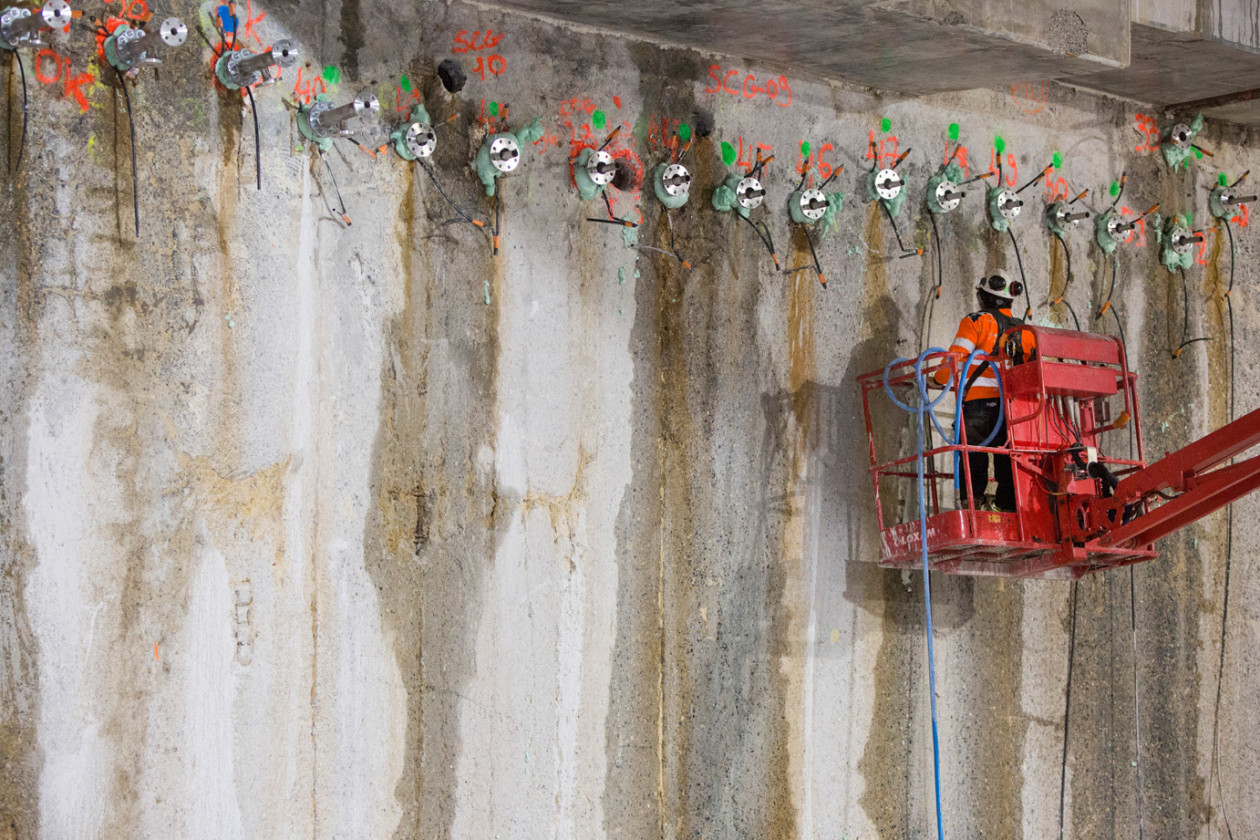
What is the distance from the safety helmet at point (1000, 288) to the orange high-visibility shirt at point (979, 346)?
153 mm

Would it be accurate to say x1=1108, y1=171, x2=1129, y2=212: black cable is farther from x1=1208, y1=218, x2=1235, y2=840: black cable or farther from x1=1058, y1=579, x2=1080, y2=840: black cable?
x1=1058, y1=579, x2=1080, y2=840: black cable

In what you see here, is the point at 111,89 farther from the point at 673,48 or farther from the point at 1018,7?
the point at 1018,7

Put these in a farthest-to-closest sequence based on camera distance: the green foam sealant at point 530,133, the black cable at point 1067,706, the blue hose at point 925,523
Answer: the black cable at point 1067,706
the blue hose at point 925,523
the green foam sealant at point 530,133

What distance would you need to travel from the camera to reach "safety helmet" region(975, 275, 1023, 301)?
6.79 m

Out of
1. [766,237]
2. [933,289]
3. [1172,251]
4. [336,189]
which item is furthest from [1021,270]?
[336,189]

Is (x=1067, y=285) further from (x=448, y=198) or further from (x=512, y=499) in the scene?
(x=448, y=198)

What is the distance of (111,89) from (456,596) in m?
2.57

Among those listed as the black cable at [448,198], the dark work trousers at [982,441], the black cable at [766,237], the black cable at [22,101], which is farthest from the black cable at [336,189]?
the dark work trousers at [982,441]

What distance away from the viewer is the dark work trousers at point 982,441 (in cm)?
641

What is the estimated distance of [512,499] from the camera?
606cm

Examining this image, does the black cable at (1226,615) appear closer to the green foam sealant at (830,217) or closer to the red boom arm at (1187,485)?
the red boom arm at (1187,485)

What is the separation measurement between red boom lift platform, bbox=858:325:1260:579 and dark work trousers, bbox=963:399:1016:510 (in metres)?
0.07

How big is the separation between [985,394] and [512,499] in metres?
2.39

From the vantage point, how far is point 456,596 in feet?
19.4
